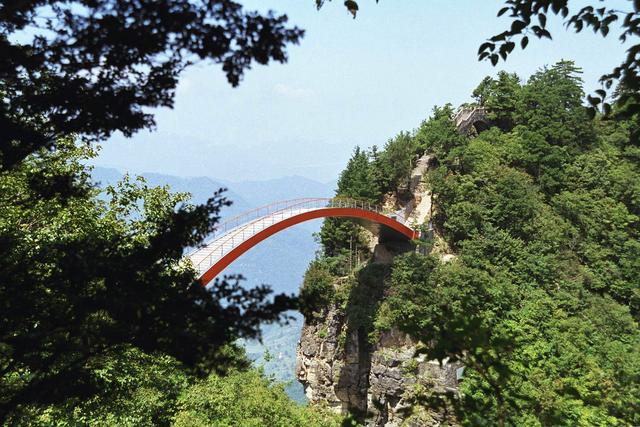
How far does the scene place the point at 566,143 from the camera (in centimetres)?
2609

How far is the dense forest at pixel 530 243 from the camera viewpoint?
52.5 ft

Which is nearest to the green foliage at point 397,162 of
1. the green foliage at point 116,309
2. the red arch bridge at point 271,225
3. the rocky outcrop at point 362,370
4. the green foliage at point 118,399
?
the red arch bridge at point 271,225

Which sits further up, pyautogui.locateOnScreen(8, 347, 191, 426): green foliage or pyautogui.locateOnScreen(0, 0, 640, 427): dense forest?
pyautogui.locateOnScreen(0, 0, 640, 427): dense forest

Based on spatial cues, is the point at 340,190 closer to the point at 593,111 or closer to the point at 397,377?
the point at 397,377

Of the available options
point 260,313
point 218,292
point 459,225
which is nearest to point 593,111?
point 260,313

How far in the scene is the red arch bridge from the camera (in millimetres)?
15508

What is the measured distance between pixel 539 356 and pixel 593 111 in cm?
1477

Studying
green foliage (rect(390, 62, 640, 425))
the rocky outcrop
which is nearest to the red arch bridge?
green foliage (rect(390, 62, 640, 425))

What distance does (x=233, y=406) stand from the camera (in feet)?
44.8

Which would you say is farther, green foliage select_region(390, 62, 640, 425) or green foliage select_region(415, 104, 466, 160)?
green foliage select_region(415, 104, 466, 160)

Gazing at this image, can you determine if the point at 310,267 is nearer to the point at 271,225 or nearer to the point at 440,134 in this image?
the point at 271,225

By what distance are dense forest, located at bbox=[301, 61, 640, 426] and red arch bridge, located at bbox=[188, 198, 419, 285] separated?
213 centimetres

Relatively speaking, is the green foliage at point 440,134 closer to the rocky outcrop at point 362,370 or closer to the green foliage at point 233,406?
the rocky outcrop at point 362,370

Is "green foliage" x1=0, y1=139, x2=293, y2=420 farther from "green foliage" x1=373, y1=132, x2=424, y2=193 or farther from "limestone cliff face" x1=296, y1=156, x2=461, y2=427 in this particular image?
"green foliage" x1=373, y1=132, x2=424, y2=193
